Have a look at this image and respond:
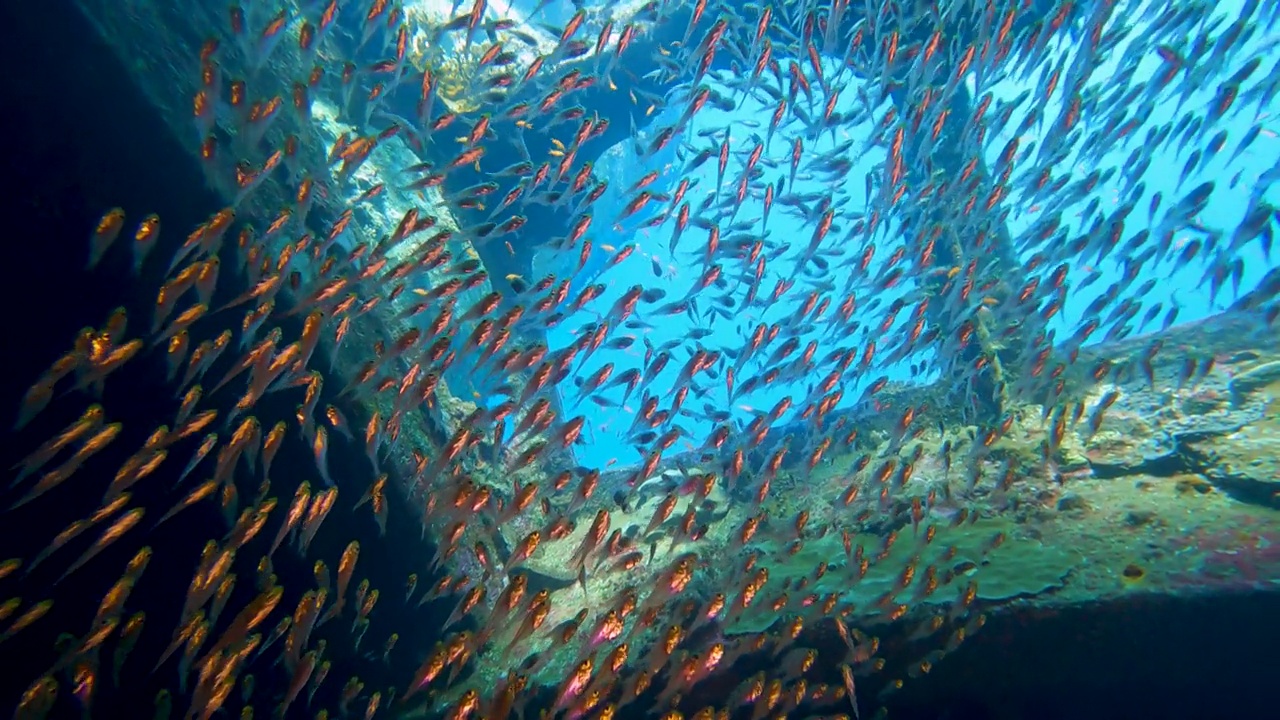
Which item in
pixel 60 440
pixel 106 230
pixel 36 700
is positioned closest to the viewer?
pixel 36 700

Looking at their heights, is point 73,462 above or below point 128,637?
above

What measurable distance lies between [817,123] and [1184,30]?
4917 millimetres

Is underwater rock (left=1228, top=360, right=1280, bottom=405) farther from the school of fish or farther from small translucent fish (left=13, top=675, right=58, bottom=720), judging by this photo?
small translucent fish (left=13, top=675, right=58, bottom=720)

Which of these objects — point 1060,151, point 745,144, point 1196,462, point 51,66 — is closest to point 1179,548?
point 1196,462

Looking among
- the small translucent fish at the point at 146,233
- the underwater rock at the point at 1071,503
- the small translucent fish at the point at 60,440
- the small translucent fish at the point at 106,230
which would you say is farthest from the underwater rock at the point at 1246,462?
the small translucent fish at the point at 106,230

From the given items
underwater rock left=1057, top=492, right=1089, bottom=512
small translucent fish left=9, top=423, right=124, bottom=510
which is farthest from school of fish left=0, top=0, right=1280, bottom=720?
underwater rock left=1057, top=492, right=1089, bottom=512

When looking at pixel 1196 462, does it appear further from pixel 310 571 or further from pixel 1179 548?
pixel 310 571

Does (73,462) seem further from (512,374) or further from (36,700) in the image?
(512,374)

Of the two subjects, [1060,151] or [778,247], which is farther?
[778,247]

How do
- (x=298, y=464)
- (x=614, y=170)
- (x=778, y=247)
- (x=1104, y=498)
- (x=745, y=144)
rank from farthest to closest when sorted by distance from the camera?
(x=614, y=170)
(x=745, y=144)
(x=778, y=247)
(x=1104, y=498)
(x=298, y=464)

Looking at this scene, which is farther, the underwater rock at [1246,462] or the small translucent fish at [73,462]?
the underwater rock at [1246,462]

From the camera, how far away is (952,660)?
205 inches

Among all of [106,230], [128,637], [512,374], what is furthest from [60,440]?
[512,374]

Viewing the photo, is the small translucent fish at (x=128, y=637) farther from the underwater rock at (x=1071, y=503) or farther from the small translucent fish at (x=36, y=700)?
the underwater rock at (x=1071, y=503)
